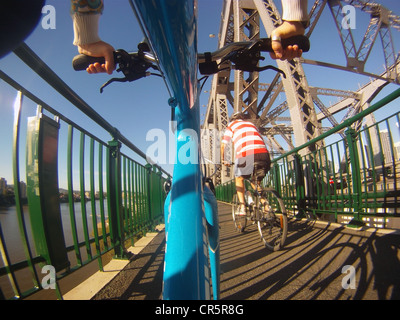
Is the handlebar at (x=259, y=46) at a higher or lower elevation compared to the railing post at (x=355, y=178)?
higher

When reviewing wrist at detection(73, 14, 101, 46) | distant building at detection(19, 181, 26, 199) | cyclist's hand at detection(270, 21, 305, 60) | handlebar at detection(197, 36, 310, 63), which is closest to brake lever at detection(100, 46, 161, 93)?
wrist at detection(73, 14, 101, 46)

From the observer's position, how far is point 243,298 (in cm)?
121

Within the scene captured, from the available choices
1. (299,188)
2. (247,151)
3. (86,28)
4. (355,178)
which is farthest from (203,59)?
(299,188)

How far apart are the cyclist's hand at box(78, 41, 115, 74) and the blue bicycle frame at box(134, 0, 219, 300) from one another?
328mm

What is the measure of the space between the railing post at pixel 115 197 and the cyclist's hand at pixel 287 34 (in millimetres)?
1935

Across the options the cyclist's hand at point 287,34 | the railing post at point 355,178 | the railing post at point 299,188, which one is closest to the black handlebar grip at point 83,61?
the cyclist's hand at point 287,34

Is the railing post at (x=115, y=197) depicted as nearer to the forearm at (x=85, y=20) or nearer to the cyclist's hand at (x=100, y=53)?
the cyclist's hand at (x=100, y=53)

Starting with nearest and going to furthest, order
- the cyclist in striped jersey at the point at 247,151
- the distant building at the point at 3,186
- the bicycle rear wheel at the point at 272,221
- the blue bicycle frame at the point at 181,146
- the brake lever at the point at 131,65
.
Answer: the blue bicycle frame at the point at 181,146 → the brake lever at the point at 131,65 → the distant building at the point at 3,186 → the bicycle rear wheel at the point at 272,221 → the cyclist in striped jersey at the point at 247,151

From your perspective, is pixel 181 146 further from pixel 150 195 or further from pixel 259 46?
pixel 150 195

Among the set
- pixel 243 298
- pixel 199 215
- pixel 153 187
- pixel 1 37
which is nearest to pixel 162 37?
pixel 1 37

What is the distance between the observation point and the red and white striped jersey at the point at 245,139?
276 centimetres

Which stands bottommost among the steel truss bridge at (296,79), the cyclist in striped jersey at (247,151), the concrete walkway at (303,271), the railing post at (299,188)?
the concrete walkway at (303,271)

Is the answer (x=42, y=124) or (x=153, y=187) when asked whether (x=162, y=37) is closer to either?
(x=42, y=124)

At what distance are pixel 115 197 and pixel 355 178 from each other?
3123 mm
